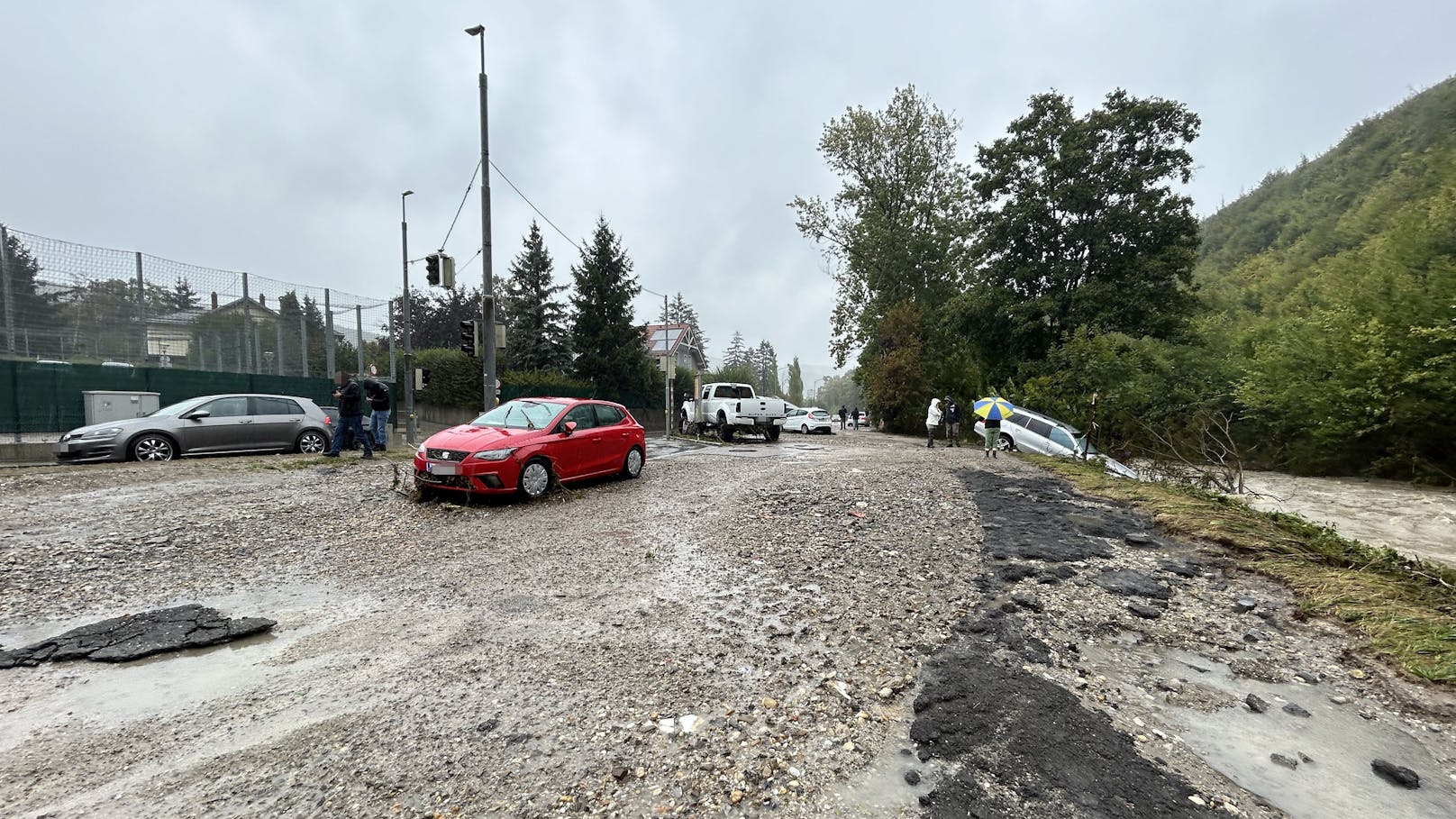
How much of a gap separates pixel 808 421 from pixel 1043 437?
15690 millimetres

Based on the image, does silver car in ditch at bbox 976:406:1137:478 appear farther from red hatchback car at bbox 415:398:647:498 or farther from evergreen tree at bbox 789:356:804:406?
evergreen tree at bbox 789:356:804:406

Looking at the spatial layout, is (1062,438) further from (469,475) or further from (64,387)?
(64,387)

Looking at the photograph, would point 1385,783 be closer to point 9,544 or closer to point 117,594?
point 117,594

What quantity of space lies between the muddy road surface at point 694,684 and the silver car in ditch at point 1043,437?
34.0ft

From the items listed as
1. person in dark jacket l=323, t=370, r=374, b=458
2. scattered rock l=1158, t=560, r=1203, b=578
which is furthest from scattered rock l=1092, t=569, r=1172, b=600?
person in dark jacket l=323, t=370, r=374, b=458

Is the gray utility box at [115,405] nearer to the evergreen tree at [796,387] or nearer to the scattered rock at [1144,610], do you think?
the scattered rock at [1144,610]

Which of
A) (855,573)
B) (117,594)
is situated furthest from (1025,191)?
(117,594)

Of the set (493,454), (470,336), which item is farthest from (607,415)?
(470,336)

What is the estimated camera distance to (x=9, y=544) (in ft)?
17.4

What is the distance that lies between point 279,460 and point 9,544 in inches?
226

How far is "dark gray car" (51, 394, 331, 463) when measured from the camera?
9891mm

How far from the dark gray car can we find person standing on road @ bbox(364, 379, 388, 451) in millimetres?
916

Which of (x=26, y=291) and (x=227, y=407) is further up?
(x=26, y=291)

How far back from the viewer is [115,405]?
12188 millimetres
